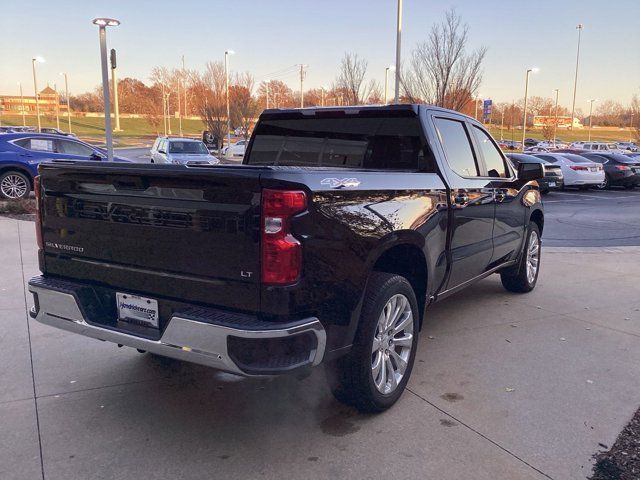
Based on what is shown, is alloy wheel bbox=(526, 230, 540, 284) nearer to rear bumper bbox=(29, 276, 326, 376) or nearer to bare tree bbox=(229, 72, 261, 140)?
rear bumper bbox=(29, 276, 326, 376)

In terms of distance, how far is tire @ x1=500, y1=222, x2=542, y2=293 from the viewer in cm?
642

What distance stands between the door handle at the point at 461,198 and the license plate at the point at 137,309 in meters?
2.41

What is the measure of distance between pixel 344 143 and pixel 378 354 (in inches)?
74.4

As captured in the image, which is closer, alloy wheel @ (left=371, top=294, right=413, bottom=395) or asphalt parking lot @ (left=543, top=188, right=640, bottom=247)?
alloy wheel @ (left=371, top=294, right=413, bottom=395)

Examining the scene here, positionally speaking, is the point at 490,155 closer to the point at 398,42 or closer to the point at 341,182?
the point at 341,182

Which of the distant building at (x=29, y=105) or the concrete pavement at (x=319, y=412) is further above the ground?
the distant building at (x=29, y=105)

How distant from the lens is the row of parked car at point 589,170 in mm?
21984

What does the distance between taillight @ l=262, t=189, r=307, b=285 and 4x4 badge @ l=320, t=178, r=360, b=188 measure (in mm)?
253

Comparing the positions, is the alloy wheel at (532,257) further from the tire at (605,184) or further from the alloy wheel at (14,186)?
the tire at (605,184)

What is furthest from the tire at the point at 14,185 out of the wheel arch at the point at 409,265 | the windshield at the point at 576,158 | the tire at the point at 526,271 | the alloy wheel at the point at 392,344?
the windshield at the point at 576,158

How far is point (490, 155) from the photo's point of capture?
18.2ft

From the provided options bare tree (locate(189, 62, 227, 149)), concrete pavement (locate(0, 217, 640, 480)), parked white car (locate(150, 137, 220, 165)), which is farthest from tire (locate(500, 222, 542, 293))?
bare tree (locate(189, 62, 227, 149))

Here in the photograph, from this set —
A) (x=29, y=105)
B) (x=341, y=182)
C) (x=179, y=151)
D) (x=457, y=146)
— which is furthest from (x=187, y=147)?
(x=29, y=105)

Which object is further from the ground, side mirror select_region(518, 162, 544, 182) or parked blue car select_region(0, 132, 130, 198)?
side mirror select_region(518, 162, 544, 182)
